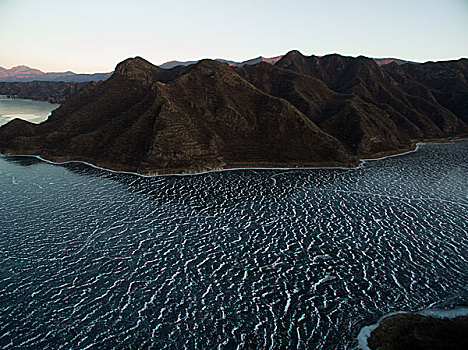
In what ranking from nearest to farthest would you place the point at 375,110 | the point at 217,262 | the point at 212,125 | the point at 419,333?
the point at 419,333 → the point at 217,262 → the point at 212,125 → the point at 375,110

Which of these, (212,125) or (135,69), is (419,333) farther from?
(135,69)

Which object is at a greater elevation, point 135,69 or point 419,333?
point 135,69

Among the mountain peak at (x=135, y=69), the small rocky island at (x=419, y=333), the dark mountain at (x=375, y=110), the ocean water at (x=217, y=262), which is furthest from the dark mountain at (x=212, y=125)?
the small rocky island at (x=419, y=333)

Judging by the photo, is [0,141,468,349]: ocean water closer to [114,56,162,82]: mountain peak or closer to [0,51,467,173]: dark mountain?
[0,51,467,173]: dark mountain

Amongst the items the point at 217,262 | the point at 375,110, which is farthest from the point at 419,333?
the point at 375,110

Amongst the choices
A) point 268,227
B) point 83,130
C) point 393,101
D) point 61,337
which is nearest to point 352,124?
point 393,101
